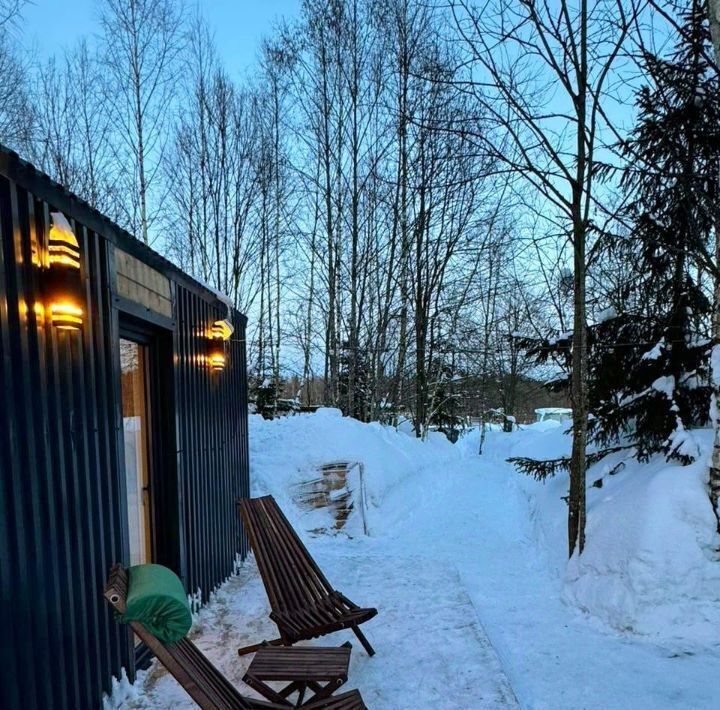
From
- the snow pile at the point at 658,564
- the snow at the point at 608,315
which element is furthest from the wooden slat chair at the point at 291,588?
the snow at the point at 608,315

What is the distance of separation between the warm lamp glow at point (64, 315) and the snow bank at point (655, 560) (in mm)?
4488

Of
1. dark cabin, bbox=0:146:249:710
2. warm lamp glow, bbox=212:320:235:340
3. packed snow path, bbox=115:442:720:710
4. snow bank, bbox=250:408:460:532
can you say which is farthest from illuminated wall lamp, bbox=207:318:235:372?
snow bank, bbox=250:408:460:532

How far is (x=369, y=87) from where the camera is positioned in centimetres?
1427

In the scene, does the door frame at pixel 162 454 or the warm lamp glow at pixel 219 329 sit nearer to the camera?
the door frame at pixel 162 454

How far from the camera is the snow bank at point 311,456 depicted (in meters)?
7.92

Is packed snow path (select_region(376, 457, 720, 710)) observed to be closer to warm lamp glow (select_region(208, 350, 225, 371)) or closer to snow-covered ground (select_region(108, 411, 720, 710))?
snow-covered ground (select_region(108, 411, 720, 710))

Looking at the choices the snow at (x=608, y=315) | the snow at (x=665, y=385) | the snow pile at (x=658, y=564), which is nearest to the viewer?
the snow pile at (x=658, y=564)

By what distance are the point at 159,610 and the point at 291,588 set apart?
7.80ft

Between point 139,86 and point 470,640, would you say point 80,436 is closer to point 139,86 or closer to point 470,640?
point 470,640

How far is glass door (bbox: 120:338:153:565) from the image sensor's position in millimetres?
4035

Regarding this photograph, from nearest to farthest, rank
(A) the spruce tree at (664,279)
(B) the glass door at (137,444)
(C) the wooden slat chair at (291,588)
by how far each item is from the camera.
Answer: (C) the wooden slat chair at (291,588)
(B) the glass door at (137,444)
(A) the spruce tree at (664,279)

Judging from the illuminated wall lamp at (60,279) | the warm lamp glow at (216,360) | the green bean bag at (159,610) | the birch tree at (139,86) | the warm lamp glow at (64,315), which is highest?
the birch tree at (139,86)

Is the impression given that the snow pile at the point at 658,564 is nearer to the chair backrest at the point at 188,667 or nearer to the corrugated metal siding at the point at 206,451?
the chair backrest at the point at 188,667

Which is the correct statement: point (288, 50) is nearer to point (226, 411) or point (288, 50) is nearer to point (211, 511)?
point (226, 411)
